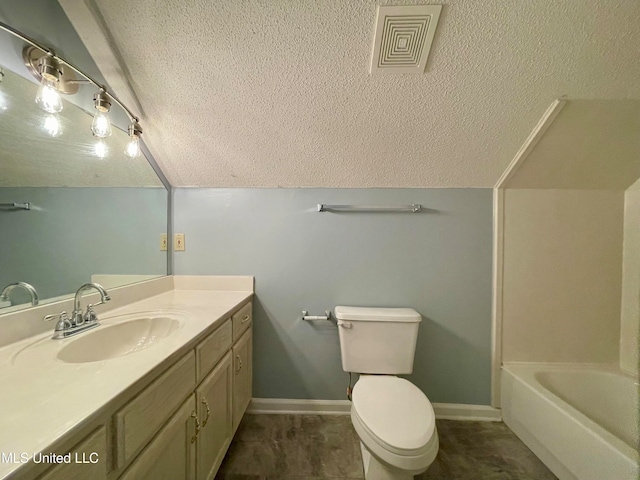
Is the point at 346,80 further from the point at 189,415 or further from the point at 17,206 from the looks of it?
the point at 189,415

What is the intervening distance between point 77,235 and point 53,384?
0.76 m

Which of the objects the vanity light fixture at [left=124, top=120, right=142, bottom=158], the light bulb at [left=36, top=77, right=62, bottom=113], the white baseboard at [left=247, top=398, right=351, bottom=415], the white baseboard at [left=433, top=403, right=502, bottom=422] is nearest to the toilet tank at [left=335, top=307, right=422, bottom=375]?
the white baseboard at [left=247, top=398, right=351, bottom=415]

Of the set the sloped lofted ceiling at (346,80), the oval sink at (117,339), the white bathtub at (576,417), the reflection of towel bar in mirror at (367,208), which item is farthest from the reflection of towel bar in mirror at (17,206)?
the white bathtub at (576,417)

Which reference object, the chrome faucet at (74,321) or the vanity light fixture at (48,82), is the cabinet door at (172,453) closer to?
the chrome faucet at (74,321)

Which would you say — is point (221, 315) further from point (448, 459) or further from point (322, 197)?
point (448, 459)

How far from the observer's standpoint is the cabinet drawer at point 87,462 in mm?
386

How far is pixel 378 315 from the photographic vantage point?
1.30m

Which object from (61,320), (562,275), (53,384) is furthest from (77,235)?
(562,275)

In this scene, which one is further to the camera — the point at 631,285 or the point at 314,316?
the point at 314,316

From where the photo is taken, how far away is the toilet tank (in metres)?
1.29

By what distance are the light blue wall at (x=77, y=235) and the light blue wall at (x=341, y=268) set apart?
0.17m

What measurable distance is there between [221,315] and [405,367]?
1.06 metres

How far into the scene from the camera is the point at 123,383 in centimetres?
53

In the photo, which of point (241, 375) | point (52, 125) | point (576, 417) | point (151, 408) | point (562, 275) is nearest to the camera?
point (151, 408)
